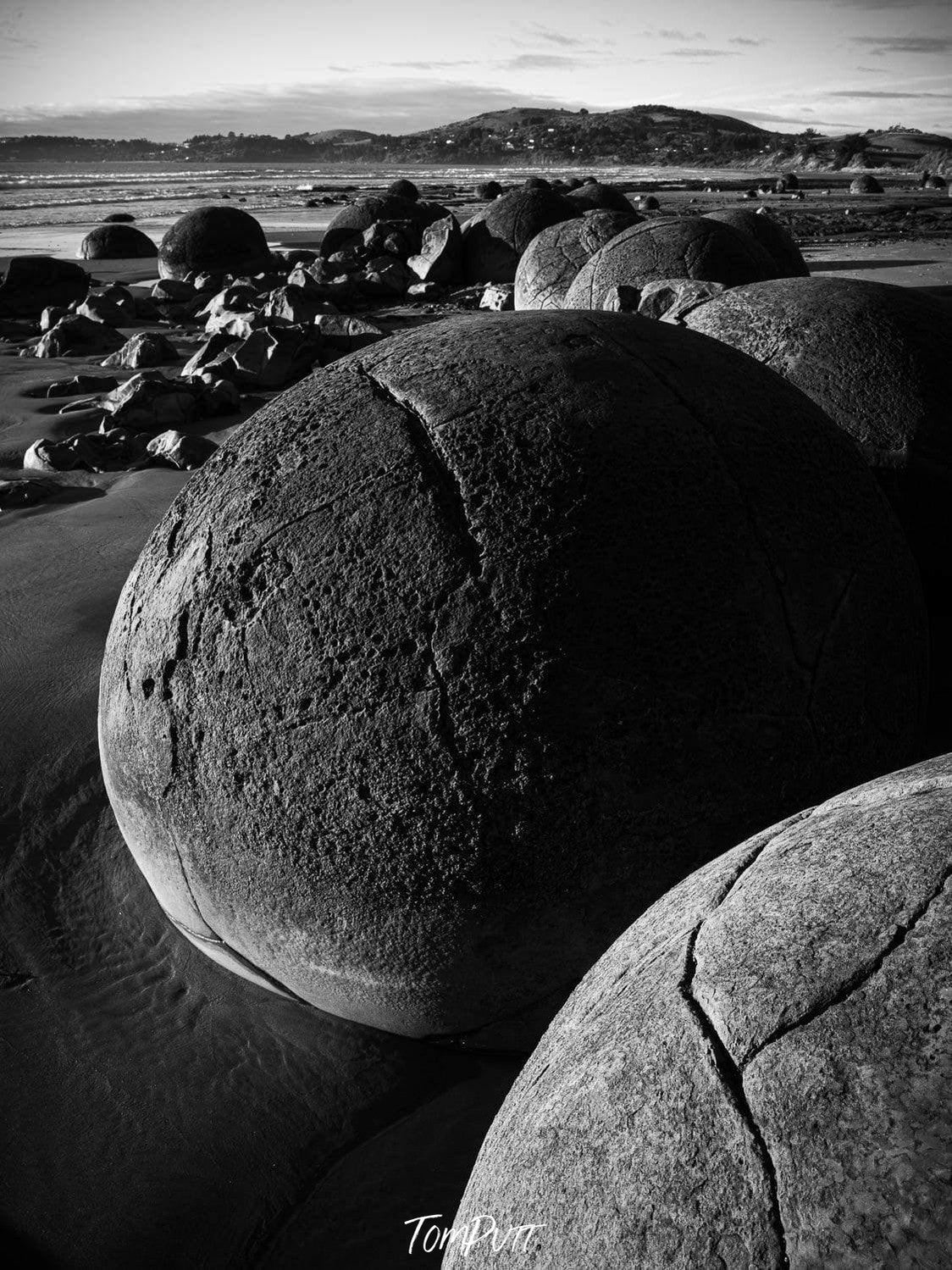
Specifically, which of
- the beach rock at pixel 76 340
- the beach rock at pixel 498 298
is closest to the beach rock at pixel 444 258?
the beach rock at pixel 498 298

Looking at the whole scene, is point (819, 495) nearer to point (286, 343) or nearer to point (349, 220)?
point (286, 343)

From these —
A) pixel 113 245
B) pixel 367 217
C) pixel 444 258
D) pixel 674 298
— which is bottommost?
pixel 674 298

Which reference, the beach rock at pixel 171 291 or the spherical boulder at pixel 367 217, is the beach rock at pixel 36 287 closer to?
the beach rock at pixel 171 291

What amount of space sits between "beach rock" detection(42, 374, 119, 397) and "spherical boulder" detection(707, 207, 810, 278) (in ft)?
20.7

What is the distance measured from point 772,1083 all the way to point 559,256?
1112cm

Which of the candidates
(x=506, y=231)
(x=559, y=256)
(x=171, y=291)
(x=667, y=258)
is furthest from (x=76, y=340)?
(x=667, y=258)

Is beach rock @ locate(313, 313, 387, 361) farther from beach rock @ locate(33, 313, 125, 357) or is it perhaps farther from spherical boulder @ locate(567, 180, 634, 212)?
spherical boulder @ locate(567, 180, 634, 212)

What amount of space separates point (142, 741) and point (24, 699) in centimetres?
193

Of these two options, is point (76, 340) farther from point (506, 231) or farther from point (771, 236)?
point (771, 236)

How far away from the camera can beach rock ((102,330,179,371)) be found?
12.8m

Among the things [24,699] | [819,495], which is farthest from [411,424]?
[24,699]

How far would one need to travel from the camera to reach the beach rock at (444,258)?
18.0m

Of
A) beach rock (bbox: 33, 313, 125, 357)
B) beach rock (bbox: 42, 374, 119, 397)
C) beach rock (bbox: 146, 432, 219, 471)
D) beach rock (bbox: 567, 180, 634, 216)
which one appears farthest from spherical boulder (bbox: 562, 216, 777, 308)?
beach rock (bbox: 567, 180, 634, 216)

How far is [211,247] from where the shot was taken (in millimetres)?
21406
